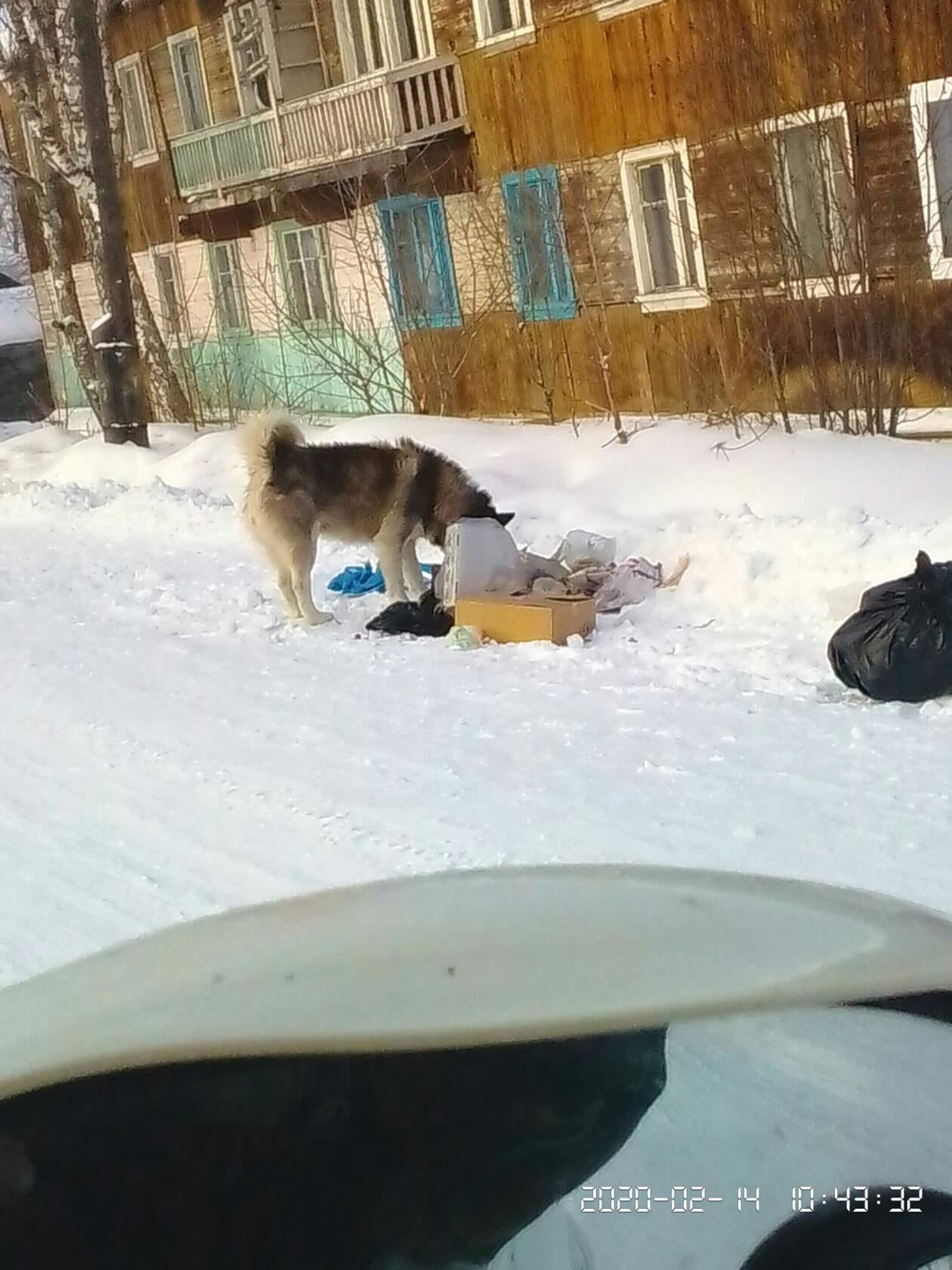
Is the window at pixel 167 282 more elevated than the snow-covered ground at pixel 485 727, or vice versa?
the window at pixel 167 282

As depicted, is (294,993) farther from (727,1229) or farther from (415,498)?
(415,498)

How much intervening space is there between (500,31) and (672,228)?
3803 millimetres

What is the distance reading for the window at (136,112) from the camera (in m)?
26.0

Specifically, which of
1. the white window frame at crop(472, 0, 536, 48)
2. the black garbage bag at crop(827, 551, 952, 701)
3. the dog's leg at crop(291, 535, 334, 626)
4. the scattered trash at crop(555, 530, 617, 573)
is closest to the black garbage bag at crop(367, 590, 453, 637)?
the dog's leg at crop(291, 535, 334, 626)

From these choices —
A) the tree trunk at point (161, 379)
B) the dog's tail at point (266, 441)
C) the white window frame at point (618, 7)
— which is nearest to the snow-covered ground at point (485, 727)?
the dog's tail at point (266, 441)

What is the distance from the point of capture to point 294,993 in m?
1.81

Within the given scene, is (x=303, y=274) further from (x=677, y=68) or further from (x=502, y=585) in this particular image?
(x=502, y=585)

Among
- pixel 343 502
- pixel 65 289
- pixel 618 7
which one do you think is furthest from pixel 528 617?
pixel 65 289

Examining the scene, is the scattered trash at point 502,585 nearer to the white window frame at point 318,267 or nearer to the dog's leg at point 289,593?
the dog's leg at point 289,593

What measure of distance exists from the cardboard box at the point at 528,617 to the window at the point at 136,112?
20592mm

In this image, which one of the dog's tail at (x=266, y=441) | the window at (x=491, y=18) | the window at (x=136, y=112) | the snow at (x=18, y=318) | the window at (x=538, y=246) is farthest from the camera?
the snow at (x=18, y=318)

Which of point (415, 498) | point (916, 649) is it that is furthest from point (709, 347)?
point (916, 649)

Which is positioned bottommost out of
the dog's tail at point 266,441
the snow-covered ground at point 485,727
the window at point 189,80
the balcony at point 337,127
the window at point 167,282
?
the snow-covered ground at point 485,727

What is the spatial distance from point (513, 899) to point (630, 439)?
1092 cm
